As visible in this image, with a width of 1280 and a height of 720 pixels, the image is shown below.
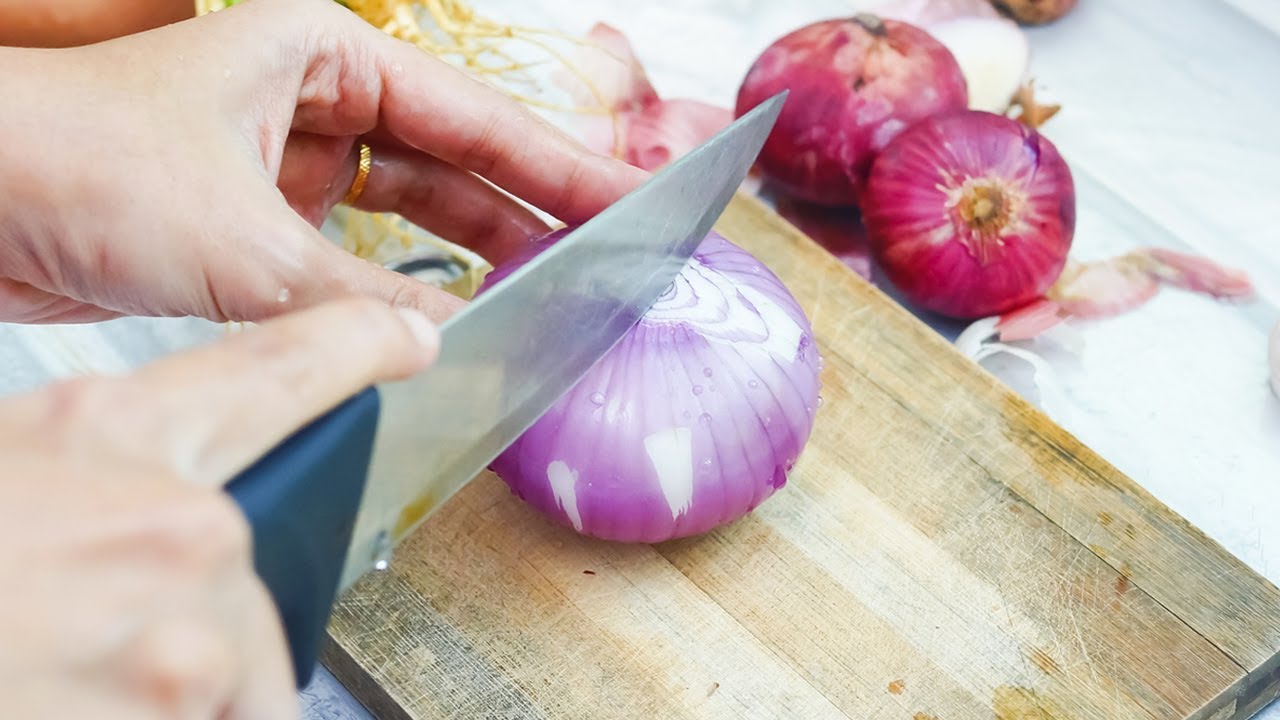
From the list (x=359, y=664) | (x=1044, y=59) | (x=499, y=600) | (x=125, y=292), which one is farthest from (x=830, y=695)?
(x=1044, y=59)

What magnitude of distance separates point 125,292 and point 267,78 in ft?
0.69

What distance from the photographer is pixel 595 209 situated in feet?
3.90

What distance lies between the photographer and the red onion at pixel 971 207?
4.30 feet

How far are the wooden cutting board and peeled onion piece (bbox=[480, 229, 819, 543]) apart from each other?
72mm

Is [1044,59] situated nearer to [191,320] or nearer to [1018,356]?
[1018,356]

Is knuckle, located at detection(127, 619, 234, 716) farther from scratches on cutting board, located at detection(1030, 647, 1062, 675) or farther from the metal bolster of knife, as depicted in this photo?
scratches on cutting board, located at detection(1030, 647, 1062, 675)

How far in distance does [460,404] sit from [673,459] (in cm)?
26

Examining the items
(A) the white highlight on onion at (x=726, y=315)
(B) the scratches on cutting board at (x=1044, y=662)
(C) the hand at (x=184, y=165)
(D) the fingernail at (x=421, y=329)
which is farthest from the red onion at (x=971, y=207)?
(D) the fingernail at (x=421, y=329)

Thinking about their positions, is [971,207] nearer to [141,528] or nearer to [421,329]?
[421,329]

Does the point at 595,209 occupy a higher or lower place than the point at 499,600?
higher

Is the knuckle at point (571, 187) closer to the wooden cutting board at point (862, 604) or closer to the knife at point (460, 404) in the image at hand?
the knife at point (460, 404)

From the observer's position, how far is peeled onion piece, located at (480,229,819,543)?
40.5 inches

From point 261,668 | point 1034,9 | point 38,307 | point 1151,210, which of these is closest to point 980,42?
point 1034,9

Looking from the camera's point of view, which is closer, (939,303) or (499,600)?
(499,600)
